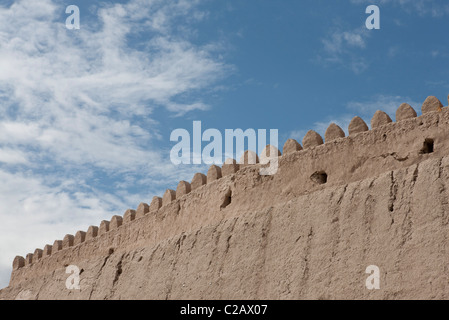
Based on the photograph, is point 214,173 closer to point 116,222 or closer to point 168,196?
point 168,196

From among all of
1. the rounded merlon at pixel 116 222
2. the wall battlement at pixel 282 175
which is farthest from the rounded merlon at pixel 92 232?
the rounded merlon at pixel 116 222

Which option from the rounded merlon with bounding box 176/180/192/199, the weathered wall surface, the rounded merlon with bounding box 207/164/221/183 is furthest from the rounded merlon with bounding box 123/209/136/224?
the rounded merlon with bounding box 207/164/221/183

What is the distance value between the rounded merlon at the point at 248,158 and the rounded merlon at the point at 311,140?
126 cm

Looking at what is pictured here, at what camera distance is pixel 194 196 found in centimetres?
1544

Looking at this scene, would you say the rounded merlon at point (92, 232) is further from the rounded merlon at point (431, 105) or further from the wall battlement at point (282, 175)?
the rounded merlon at point (431, 105)

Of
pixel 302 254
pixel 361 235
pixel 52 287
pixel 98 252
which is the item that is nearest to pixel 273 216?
pixel 302 254

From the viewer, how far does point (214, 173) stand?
15.1 meters

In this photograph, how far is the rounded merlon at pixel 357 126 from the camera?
41.5ft

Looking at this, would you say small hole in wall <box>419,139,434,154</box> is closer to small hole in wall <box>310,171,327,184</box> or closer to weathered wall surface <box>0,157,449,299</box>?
weathered wall surface <box>0,157,449,299</box>

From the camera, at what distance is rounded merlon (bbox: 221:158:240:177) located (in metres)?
14.8

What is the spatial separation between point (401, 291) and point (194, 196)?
6007mm

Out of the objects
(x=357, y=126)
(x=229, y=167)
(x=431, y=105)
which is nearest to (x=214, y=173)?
(x=229, y=167)

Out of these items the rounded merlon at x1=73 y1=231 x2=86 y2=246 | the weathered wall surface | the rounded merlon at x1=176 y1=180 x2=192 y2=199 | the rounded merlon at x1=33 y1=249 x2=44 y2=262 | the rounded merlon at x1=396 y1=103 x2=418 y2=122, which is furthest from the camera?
the rounded merlon at x1=33 y1=249 x2=44 y2=262

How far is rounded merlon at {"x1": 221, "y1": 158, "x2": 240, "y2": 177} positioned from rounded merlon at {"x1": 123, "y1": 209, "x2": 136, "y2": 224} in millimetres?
3176
